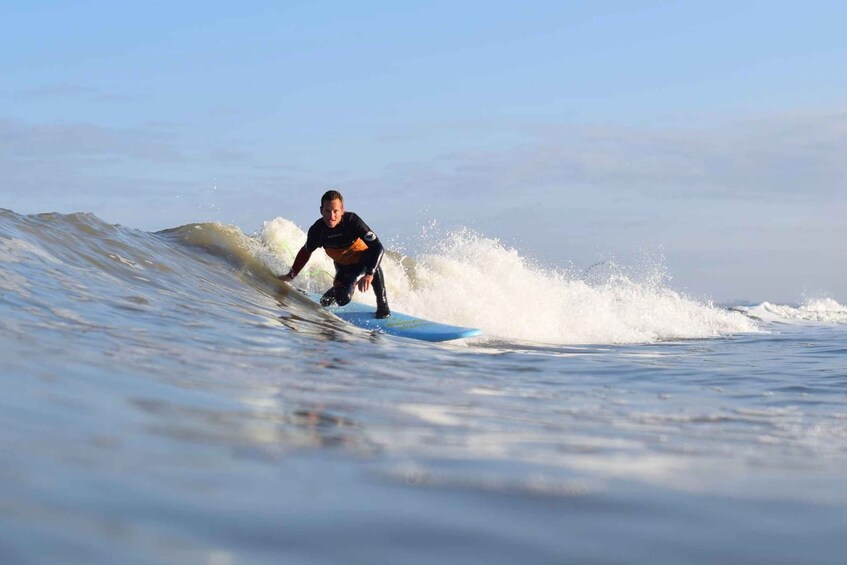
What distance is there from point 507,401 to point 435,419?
3.08 ft

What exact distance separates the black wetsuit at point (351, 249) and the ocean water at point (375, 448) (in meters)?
2.06

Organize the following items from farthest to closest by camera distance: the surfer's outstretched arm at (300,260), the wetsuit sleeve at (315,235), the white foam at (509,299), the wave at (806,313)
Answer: the wave at (806,313), the white foam at (509,299), the surfer's outstretched arm at (300,260), the wetsuit sleeve at (315,235)

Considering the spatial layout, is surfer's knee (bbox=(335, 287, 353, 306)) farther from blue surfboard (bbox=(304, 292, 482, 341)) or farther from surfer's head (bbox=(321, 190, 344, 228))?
surfer's head (bbox=(321, 190, 344, 228))

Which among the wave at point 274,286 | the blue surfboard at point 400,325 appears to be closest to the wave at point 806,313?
the wave at point 274,286

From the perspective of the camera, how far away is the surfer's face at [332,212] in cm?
959

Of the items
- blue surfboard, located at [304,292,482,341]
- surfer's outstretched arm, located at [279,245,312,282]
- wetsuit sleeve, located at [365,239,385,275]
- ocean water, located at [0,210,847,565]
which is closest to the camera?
ocean water, located at [0,210,847,565]

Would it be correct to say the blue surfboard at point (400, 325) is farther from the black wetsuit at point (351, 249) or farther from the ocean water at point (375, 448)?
the ocean water at point (375, 448)

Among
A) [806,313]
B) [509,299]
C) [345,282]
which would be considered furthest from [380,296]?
[806,313]

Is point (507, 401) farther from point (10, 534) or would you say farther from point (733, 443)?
point (10, 534)

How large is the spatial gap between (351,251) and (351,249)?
28 mm

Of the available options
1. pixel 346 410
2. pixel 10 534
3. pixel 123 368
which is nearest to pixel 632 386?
pixel 346 410

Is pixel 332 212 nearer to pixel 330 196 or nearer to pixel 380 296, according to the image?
pixel 330 196

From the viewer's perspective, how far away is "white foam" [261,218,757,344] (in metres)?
13.4

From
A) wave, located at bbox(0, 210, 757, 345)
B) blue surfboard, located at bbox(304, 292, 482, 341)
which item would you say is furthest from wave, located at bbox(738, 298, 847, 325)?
blue surfboard, located at bbox(304, 292, 482, 341)
